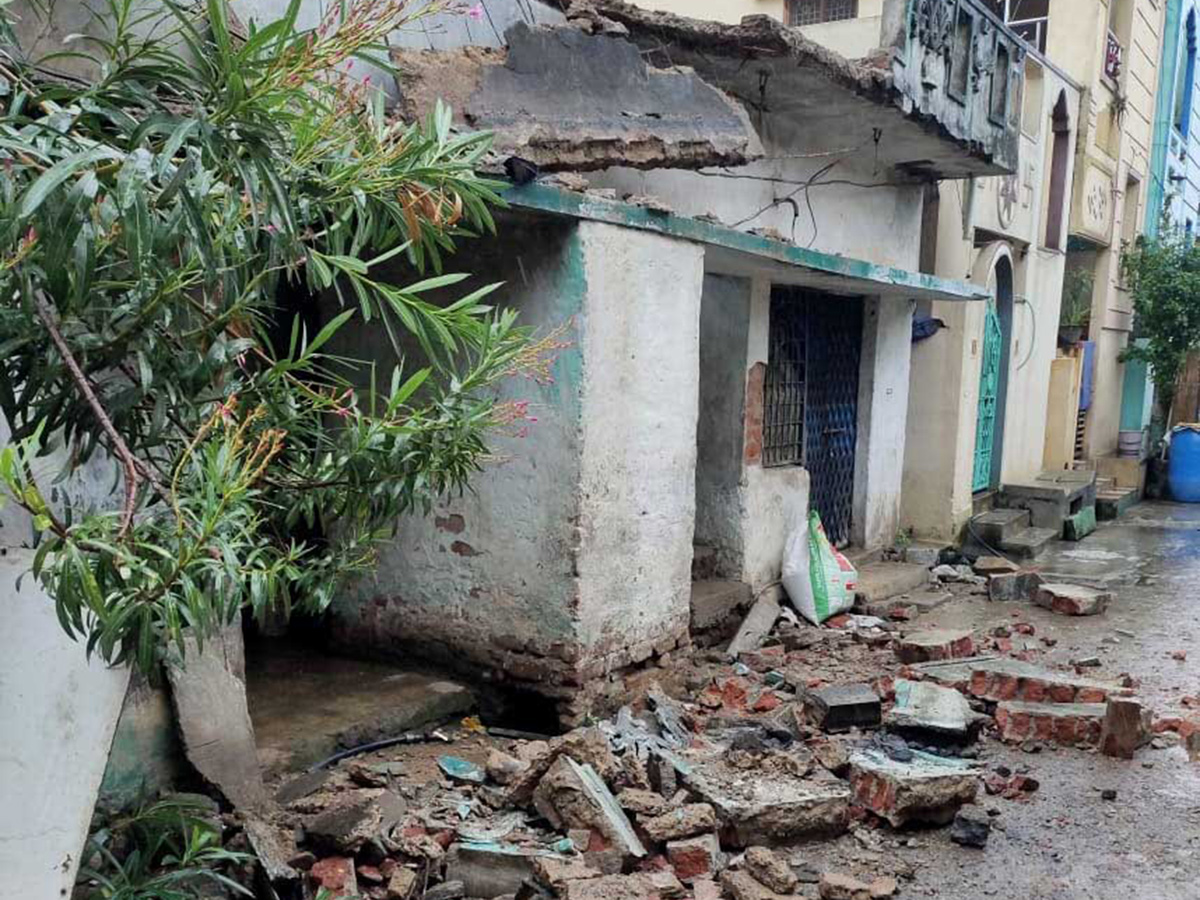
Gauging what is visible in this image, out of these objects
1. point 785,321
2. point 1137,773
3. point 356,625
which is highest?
point 785,321

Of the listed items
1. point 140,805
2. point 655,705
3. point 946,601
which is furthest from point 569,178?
point 946,601

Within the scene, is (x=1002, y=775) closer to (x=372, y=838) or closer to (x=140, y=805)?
(x=372, y=838)

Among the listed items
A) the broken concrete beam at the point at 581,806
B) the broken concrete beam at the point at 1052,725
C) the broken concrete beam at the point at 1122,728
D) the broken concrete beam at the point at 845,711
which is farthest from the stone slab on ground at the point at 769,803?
the broken concrete beam at the point at 1122,728

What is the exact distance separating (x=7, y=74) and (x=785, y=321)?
249 inches

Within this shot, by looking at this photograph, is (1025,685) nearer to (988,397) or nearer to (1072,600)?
(1072,600)

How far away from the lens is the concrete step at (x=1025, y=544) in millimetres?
10461

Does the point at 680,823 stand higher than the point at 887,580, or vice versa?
the point at 887,580

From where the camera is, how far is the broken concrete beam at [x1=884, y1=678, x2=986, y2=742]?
5.06 metres

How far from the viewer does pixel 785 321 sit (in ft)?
25.7

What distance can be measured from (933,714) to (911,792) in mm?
1044

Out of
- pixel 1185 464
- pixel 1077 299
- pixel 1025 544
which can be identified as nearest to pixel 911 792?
pixel 1025 544

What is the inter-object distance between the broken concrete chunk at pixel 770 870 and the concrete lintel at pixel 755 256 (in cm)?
267

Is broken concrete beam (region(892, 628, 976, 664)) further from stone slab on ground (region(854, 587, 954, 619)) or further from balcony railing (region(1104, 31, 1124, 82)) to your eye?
balcony railing (region(1104, 31, 1124, 82))

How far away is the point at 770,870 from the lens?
370 cm
